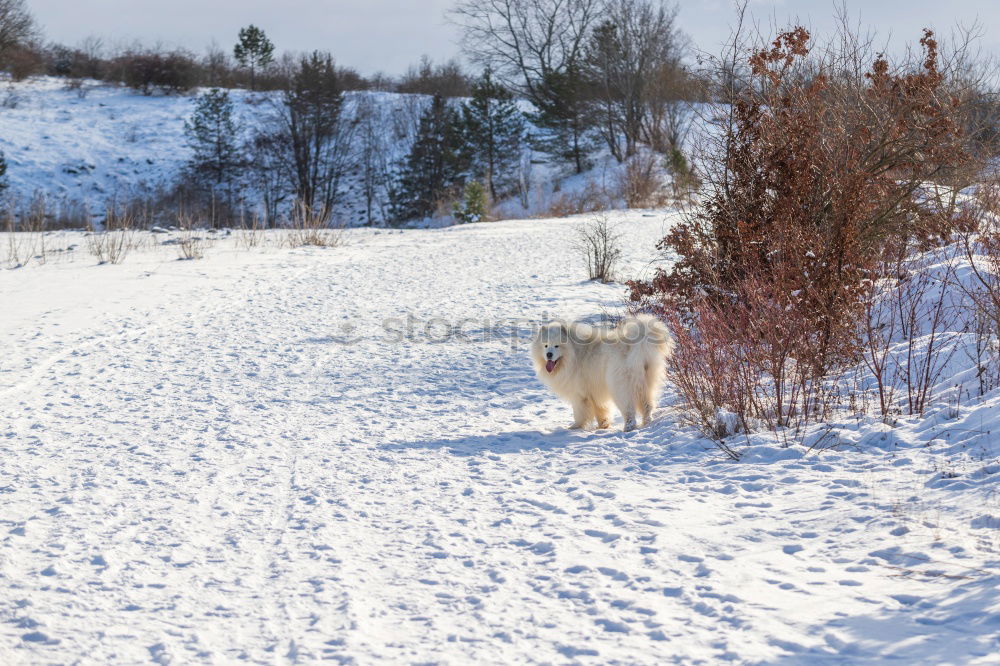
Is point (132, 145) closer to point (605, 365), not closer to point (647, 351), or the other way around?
point (605, 365)

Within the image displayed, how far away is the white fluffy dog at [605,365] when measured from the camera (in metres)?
6.38

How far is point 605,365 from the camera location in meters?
6.63

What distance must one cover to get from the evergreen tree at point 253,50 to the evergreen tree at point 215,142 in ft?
32.2

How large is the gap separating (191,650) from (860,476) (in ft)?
12.5

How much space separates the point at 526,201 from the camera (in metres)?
36.2

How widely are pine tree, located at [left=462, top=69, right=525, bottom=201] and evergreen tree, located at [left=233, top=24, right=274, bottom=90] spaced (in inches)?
647

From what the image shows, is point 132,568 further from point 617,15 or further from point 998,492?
point 617,15

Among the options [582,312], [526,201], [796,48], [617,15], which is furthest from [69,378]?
[617,15]

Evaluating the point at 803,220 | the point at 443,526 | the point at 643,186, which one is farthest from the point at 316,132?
the point at 443,526

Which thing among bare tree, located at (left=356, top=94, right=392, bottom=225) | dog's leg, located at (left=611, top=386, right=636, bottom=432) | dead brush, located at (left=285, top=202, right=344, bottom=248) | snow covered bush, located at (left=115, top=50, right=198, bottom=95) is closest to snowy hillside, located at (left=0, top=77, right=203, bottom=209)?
snow covered bush, located at (left=115, top=50, right=198, bottom=95)

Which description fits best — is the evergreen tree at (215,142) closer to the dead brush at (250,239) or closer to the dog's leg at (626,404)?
the dead brush at (250,239)

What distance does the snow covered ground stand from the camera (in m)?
3.16

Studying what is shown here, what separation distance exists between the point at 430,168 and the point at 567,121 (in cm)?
828

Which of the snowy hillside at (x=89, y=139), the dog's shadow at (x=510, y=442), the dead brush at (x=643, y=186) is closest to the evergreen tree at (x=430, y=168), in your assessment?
the dead brush at (x=643, y=186)
